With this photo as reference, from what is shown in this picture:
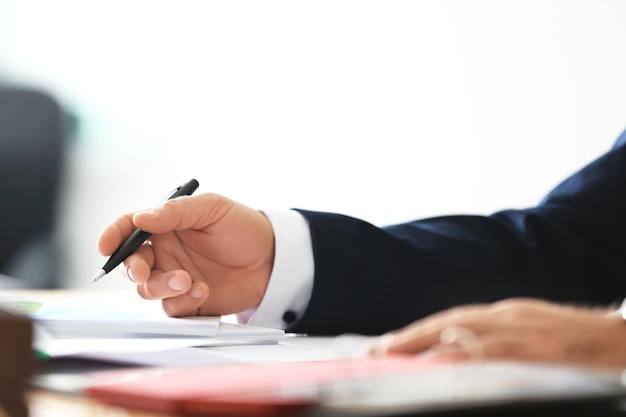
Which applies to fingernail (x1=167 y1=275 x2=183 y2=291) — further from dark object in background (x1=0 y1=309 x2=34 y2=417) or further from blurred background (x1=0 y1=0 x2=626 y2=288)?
blurred background (x1=0 y1=0 x2=626 y2=288)

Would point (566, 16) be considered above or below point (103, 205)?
above

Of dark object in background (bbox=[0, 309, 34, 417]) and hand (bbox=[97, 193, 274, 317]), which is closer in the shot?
dark object in background (bbox=[0, 309, 34, 417])

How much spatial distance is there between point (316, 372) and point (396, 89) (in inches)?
112

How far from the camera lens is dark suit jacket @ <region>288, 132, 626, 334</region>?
106 centimetres

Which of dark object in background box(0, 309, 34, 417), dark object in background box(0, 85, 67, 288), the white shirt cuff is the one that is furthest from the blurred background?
dark object in background box(0, 309, 34, 417)

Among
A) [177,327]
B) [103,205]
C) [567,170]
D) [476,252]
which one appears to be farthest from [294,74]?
[177,327]

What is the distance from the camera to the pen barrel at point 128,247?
3.27ft

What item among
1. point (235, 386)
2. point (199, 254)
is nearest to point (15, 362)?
point (235, 386)

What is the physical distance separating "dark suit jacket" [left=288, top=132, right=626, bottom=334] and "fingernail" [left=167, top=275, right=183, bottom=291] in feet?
0.48

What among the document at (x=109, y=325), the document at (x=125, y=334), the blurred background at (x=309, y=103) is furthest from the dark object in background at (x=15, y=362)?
the blurred background at (x=309, y=103)

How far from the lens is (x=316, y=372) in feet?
1.55

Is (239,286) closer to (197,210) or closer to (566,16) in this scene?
(197,210)

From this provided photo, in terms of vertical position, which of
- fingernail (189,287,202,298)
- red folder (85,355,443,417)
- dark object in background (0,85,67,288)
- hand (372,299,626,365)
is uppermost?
red folder (85,355,443,417)

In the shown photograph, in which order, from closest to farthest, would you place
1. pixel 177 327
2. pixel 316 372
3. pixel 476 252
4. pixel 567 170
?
pixel 316 372, pixel 177 327, pixel 476 252, pixel 567 170
